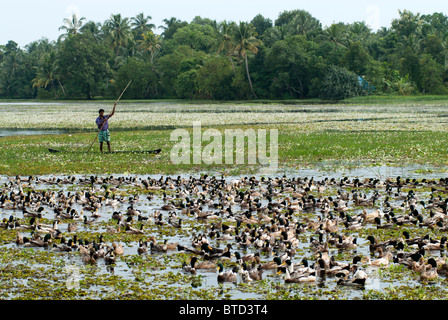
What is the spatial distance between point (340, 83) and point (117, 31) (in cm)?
6813

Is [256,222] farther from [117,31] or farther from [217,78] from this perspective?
[117,31]

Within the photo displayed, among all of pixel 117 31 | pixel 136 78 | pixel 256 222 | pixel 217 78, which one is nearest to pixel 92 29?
pixel 117 31

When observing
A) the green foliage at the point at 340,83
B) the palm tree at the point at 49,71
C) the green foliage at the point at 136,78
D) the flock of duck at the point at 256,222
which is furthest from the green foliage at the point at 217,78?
the flock of duck at the point at 256,222

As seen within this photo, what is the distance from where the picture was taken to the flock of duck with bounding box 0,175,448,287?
11.8 m

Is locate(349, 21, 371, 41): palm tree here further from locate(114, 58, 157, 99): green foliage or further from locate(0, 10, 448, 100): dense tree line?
locate(114, 58, 157, 99): green foliage

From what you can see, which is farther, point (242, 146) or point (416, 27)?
point (416, 27)

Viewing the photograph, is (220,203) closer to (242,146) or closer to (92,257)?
(92,257)

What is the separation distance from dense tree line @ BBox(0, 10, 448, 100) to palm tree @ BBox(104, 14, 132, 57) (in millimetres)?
259

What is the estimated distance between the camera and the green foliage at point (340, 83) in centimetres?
9962

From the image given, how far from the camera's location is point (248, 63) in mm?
116000

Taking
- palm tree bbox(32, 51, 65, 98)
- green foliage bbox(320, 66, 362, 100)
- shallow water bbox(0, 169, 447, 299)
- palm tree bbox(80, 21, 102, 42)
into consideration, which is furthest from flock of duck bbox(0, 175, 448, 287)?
palm tree bbox(80, 21, 102, 42)
